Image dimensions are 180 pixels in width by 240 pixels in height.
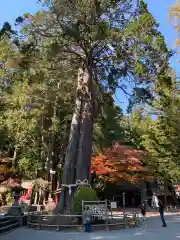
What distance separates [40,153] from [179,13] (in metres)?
18.3

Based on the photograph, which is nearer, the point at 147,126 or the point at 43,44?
the point at 43,44

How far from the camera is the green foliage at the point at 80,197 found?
1459 cm

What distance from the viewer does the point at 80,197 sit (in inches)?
587

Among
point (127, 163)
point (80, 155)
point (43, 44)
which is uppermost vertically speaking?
point (43, 44)

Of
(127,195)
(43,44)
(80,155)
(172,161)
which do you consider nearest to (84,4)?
(43,44)

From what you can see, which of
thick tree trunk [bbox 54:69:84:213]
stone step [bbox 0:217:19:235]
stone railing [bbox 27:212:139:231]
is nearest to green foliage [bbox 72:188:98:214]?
stone railing [bbox 27:212:139:231]

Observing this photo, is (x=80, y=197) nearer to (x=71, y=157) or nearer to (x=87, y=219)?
(x=87, y=219)

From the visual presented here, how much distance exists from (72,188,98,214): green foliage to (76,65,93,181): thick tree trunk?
105cm

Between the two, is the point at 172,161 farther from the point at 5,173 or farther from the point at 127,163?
the point at 5,173

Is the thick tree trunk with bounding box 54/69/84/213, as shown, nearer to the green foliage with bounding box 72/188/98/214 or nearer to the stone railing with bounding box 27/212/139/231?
the stone railing with bounding box 27/212/139/231

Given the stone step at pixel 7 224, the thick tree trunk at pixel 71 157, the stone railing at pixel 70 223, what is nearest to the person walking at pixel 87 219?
the stone railing at pixel 70 223

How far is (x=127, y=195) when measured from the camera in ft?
141

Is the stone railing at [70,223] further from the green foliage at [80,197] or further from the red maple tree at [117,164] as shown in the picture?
the red maple tree at [117,164]

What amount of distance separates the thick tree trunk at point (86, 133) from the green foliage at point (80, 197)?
1052 mm
